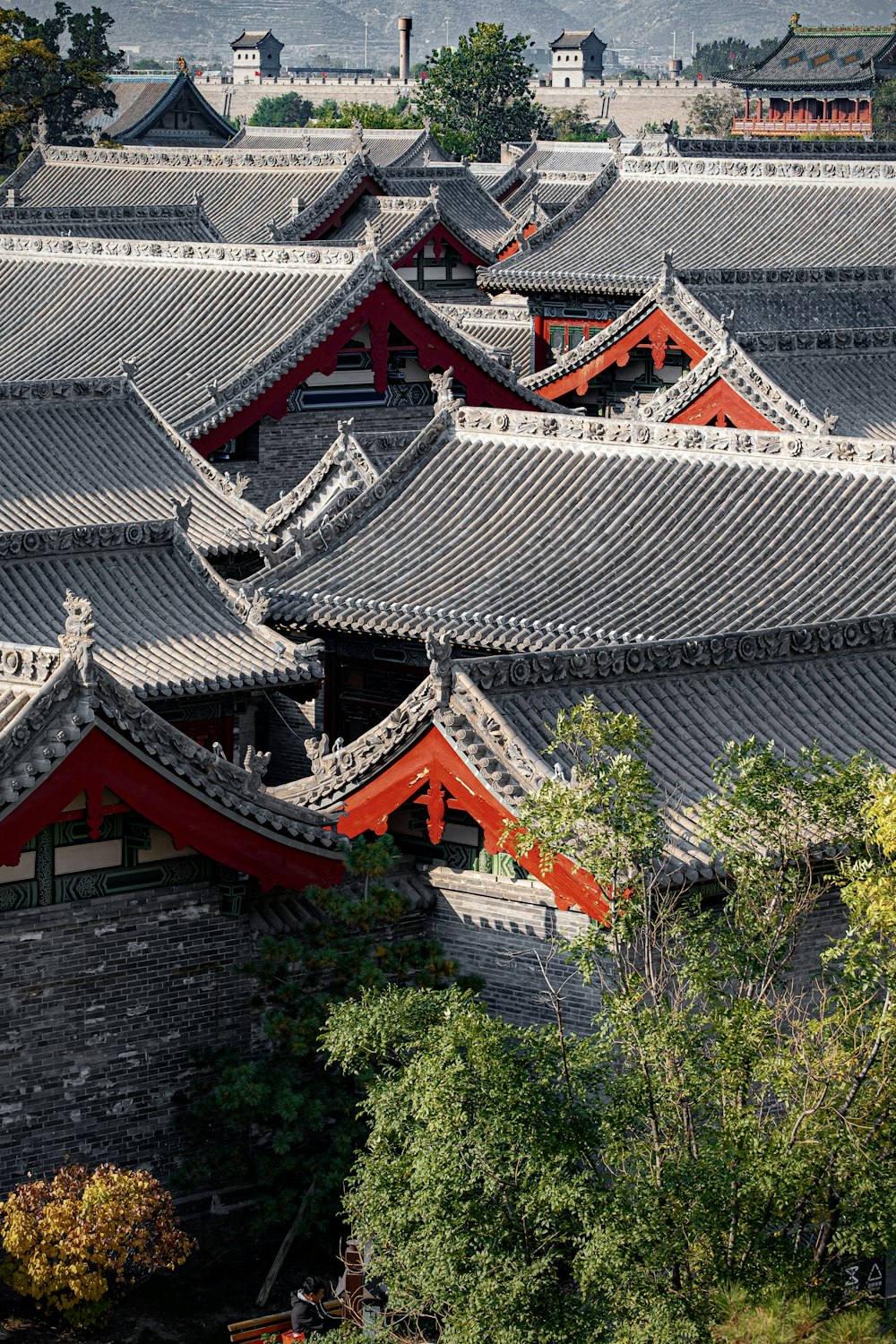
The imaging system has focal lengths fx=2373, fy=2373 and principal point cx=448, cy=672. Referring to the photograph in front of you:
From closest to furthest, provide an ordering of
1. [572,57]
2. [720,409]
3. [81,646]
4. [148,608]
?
[81,646], [148,608], [720,409], [572,57]

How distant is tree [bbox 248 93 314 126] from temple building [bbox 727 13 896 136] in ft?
171

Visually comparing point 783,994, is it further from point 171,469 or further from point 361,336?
point 361,336

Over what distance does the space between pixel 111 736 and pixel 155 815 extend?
68 centimetres

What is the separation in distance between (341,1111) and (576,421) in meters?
11.9

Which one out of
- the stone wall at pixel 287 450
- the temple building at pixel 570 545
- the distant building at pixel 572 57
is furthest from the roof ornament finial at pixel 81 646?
the distant building at pixel 572 57

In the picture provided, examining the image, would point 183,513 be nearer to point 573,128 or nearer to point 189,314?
point 189,314

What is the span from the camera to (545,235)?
4953 cm

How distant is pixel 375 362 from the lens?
121 feet

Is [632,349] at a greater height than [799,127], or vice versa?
[799,127]

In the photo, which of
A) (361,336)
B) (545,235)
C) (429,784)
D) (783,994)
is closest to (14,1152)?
(429,784)

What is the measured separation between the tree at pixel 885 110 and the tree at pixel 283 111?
57.7 m

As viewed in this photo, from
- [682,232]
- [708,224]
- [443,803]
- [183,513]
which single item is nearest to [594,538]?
[183,513]

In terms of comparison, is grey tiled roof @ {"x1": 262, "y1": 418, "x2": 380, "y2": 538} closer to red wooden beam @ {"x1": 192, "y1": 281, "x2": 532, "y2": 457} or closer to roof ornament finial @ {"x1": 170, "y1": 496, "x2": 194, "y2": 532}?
roof ornament finial @ {"x1": 170, "y1": 496, "x2": 194, "y2": 532}

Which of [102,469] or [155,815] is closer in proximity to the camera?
[155,815]
